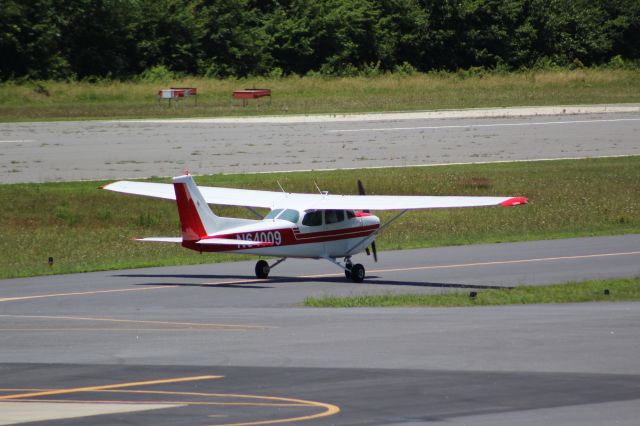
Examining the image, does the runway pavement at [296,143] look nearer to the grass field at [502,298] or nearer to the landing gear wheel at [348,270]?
the landing gear wheel at [348,270]

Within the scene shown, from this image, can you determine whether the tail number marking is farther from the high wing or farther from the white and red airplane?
the high wing

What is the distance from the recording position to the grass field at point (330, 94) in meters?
69.2

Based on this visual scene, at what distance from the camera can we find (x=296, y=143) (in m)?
54.7

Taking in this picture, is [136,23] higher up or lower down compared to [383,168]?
higher up

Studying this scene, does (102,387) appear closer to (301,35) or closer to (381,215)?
(381,215)

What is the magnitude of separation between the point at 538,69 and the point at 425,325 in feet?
258

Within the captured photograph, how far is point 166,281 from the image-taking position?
28125mm

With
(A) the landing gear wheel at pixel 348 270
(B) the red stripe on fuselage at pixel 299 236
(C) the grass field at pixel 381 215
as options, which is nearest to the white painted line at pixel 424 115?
(C) the grass field at pixel 381 215

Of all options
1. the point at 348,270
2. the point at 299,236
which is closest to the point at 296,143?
the point at 348,270

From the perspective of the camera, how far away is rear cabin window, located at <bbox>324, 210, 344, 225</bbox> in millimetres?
27828

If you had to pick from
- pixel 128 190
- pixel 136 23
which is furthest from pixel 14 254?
pixel 136 23

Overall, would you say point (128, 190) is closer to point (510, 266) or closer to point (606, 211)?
point (510, 266)

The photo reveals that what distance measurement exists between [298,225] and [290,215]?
0.30 metres

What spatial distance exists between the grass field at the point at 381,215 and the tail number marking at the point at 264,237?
617 cm
